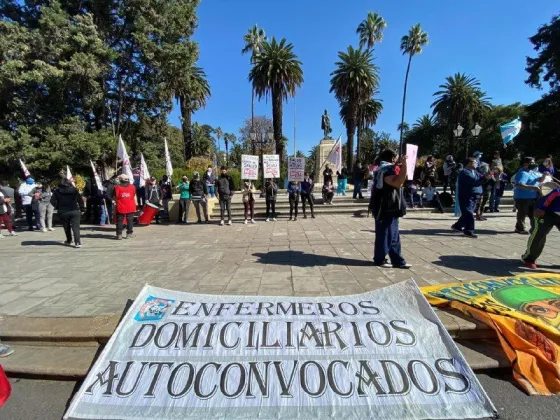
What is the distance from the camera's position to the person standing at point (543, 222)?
469 cm

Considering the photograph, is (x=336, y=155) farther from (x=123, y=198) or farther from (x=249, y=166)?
(x=123, y=198)

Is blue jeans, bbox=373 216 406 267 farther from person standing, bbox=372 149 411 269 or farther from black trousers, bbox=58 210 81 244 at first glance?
black trousers, bbox=58 210 81 244

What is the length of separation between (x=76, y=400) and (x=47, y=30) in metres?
21.3

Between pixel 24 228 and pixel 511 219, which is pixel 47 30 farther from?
pixel 511 219

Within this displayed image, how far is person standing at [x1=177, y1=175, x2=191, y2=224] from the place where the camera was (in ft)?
38.1

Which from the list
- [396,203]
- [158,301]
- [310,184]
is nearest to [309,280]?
[396,203]

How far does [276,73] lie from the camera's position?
28656mm

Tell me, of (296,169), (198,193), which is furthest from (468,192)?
(198,193)

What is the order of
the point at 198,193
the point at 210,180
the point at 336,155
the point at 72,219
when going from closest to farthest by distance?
the point at 72,219 → the point at 198,193 → the point at 210,180 → the point at 336,155

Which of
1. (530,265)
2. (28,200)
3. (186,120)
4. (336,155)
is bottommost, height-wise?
(530,265)

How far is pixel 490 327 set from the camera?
2.94 meters

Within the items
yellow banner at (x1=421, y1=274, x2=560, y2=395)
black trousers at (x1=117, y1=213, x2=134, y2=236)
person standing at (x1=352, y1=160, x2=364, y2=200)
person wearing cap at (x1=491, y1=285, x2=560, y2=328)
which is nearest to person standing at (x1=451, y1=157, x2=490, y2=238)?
yellow banner at (x1=421, y1=274, x2=560, y2=395)

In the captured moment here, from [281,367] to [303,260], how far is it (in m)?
3.35

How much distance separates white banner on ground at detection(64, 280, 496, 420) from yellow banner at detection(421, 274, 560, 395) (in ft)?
1.89
